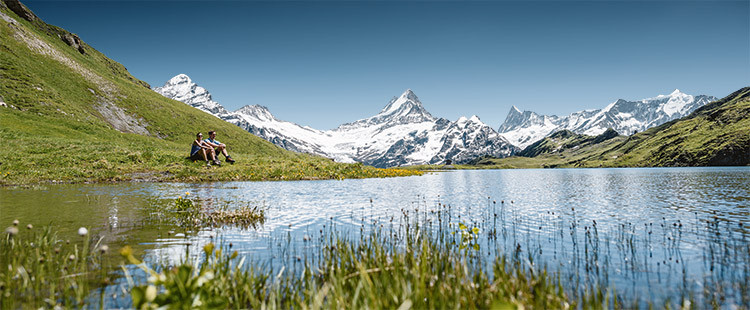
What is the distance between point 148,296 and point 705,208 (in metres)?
21.2

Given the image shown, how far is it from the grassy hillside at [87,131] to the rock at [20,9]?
0.89 ft

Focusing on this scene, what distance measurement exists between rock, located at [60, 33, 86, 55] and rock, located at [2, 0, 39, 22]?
898cm

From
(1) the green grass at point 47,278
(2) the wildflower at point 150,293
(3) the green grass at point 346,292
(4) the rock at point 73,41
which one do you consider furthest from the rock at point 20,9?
(2) the wildflower at point 150,293

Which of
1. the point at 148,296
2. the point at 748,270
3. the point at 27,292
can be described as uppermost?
the point at 148,296

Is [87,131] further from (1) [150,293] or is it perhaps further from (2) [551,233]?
(2) [551,233]

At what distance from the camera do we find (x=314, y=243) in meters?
9.05

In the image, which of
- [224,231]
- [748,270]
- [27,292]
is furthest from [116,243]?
[748,270]

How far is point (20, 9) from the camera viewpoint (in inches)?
3703

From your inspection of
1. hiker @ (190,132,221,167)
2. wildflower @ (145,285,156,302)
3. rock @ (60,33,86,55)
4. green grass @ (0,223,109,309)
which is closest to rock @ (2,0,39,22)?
rock @ (60,33,86,55)

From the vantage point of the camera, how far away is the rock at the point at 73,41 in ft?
317

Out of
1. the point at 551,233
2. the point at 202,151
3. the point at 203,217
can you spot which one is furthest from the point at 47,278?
the point at 202,151

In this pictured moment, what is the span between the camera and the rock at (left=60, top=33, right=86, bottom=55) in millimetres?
96688

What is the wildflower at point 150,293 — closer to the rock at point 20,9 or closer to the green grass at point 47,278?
the green grass at point 47,278

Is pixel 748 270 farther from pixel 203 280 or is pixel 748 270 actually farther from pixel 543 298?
pixel 203 280
